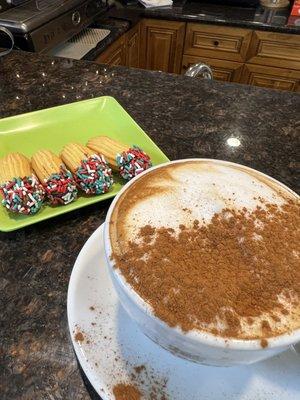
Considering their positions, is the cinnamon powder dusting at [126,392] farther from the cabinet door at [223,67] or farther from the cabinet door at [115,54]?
the cabinet door at [223,67]

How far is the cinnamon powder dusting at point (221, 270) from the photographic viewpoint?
27cm

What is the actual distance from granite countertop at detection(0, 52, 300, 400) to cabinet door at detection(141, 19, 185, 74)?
1.10 m

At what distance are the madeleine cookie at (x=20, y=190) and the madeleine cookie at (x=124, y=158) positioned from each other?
0.14 m

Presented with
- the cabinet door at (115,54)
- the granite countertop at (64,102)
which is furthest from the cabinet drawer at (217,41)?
the granite countertop at (64,102)

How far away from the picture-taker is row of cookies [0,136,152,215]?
492 mm

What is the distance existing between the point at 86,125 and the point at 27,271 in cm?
39

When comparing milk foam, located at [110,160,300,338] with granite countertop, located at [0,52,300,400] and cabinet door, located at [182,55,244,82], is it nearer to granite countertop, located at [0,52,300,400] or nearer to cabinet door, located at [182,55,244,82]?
granite countertop, located at [0,52,300,400]

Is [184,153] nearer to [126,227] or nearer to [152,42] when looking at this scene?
[126,227]

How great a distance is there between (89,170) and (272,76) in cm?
170

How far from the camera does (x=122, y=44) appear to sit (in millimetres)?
1549

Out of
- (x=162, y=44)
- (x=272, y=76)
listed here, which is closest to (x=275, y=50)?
(x=272, y=76)

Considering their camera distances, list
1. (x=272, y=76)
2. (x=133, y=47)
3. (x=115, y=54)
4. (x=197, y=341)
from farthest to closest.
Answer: (x=272, y=76) → (x=133, y=47) → (x=115, y=54) → (x=197, y=341)

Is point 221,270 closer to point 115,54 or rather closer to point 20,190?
point 20,190

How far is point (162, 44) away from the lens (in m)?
1.92
